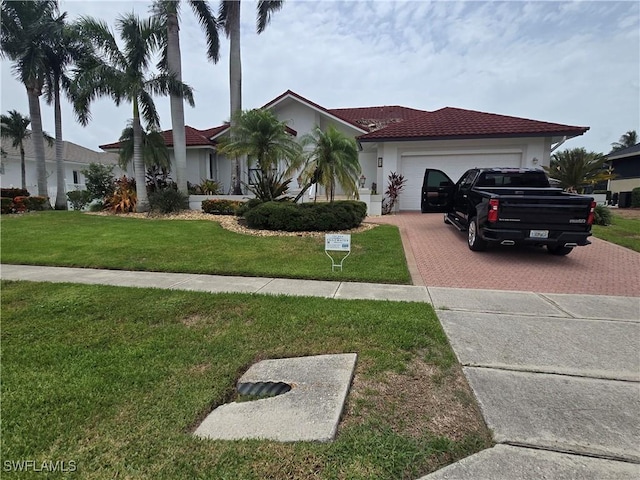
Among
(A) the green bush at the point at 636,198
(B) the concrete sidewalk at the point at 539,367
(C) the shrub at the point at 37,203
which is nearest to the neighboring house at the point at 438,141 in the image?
(C) the shrub at the point at 37,203

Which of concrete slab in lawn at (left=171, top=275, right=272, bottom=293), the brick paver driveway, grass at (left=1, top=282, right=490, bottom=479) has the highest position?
the brick paver driveway

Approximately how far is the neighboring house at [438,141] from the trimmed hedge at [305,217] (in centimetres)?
651

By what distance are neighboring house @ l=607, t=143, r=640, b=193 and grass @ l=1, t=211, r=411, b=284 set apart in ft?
96.5

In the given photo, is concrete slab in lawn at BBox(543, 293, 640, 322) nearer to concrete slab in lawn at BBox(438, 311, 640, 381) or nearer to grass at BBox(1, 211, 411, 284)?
concrete slab in lawn at BBox(438, 311, 640, 381)

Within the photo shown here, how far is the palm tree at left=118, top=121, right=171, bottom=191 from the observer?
1667 centimetres

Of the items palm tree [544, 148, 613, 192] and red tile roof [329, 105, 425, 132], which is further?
red tile roof [329, 105, 425, 132]

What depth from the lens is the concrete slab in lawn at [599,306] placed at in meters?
4.79

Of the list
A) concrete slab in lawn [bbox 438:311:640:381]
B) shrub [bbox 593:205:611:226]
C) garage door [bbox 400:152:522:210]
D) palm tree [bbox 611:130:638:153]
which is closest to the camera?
concrete slab in lawn [bbox 438:311:640:381]

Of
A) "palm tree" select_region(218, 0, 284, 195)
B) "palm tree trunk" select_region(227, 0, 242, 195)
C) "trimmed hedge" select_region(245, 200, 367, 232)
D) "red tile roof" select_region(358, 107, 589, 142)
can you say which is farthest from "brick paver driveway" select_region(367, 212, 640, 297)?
"palm tree trunk" select_region(227, 0, 242, 195)

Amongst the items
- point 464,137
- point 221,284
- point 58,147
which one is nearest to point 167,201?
point 58,147

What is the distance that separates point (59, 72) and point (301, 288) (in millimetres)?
21282

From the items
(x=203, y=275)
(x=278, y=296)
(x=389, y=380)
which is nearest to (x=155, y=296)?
(x=203, y=275)

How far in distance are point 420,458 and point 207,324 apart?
3017 millimetres

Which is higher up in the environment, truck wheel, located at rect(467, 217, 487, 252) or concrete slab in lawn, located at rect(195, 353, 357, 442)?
truck wheel, located at rect(467, 217, 487, 252)
